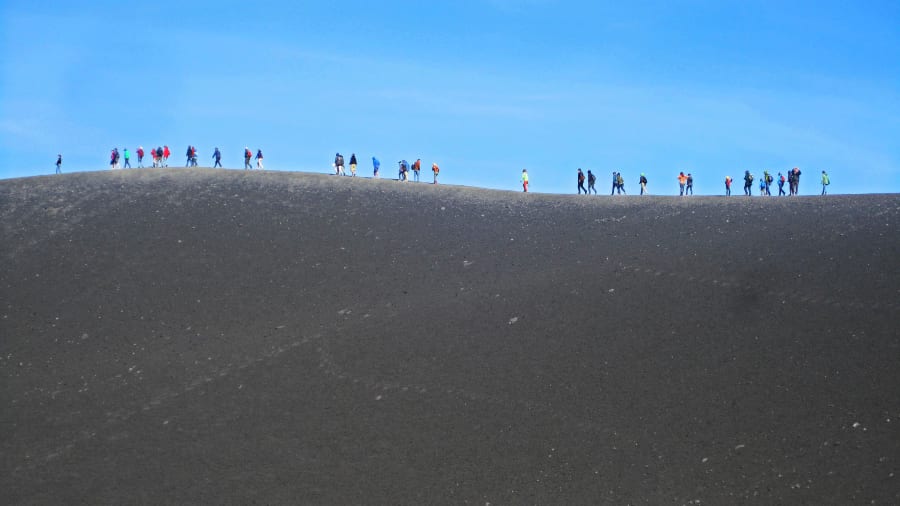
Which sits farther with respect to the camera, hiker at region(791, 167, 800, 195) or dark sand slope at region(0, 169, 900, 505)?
hiker at region(791, 167, 800, 195)

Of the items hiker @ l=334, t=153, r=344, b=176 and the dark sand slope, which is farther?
hiker @ l=334, t=153, r=344, b=176

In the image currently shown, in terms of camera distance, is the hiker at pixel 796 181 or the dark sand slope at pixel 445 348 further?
the hiker at pixel 796 181

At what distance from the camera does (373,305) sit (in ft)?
109

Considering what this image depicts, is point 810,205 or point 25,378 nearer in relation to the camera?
point 25,378

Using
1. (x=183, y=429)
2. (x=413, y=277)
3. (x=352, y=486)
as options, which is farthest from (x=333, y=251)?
(x=352, y=486)

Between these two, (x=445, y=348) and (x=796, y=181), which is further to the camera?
(x=796, y=181)

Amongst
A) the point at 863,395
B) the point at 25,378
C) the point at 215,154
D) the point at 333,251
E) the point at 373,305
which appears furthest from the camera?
the point at 215,154

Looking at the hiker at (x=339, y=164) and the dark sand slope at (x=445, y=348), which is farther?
the hiker at (x=339, y=164)

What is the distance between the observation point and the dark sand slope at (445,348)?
25.5 metres

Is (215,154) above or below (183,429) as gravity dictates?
above

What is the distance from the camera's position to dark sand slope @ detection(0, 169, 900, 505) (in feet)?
83.8

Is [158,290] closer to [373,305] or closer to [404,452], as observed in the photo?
[373,305]

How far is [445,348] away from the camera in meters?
30.7

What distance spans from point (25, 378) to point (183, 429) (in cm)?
579
